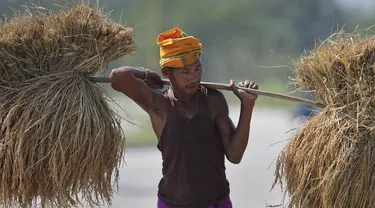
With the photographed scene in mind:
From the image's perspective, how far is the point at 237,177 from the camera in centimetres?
1288

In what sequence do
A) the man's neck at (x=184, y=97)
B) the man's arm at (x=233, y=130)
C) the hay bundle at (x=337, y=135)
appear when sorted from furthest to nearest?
1. the man's neck at (x=184, y=97)
2. the man's arm at (x=233, y=130)
3. the hay bundle at (x=337, y=135)

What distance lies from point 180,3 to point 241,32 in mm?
2356

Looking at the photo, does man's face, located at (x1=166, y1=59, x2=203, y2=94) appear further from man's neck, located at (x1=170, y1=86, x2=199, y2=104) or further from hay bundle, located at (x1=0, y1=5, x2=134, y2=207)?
hay bundle, located at (x1=0, y1=5, x2=134, y2=207)

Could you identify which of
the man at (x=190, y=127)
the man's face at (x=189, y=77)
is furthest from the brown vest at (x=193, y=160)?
the man's face at (x=189, y=77)

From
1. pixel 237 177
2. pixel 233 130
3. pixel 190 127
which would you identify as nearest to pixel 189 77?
pixel 190 127

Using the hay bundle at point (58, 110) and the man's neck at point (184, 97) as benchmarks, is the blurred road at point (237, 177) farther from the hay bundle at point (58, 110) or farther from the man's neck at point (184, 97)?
the hay bundle at point (58, 110)

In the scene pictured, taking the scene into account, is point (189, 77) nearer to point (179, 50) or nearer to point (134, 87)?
point (179, 50)

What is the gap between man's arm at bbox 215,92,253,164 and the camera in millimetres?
4145

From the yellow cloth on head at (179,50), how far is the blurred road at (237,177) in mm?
1360

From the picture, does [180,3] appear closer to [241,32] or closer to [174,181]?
[241,32]

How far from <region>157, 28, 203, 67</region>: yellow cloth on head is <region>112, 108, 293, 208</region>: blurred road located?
1360 millimetres

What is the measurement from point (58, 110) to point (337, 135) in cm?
141

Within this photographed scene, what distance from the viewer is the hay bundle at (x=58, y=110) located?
165 inches

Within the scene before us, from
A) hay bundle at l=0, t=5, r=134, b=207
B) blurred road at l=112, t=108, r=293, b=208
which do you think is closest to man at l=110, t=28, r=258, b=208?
hay bundle at l=0, t=5, r=134, b=207
